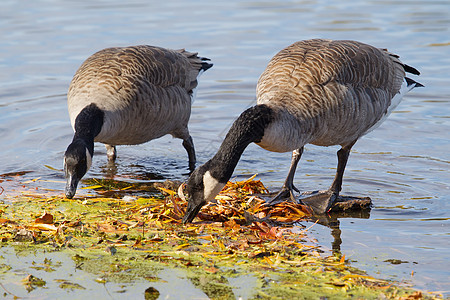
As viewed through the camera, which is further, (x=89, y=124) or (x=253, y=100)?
(x=253, y=100)

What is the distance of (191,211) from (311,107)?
1.91m

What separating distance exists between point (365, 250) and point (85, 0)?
16.7 metres

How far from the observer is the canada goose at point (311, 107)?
693cm

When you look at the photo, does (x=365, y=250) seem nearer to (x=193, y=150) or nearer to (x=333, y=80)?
(x=333, y=80)

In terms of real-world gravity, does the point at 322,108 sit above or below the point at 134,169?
above

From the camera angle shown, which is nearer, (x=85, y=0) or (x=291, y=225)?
(x=291, y=225)

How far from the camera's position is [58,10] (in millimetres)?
20141

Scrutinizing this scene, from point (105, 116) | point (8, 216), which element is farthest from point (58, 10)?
point (8, 216)

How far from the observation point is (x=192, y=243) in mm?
6699

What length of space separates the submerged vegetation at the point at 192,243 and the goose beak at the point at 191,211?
0.39ft

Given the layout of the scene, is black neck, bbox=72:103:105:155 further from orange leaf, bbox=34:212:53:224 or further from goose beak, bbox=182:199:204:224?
goose beak, bbox=182:199:204:224

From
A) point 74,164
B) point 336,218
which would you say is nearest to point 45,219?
point 74,164

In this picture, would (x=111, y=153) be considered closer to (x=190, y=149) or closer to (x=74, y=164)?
(x=190, y=149)

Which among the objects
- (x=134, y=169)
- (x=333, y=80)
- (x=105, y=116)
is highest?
(x=333, y=80)
